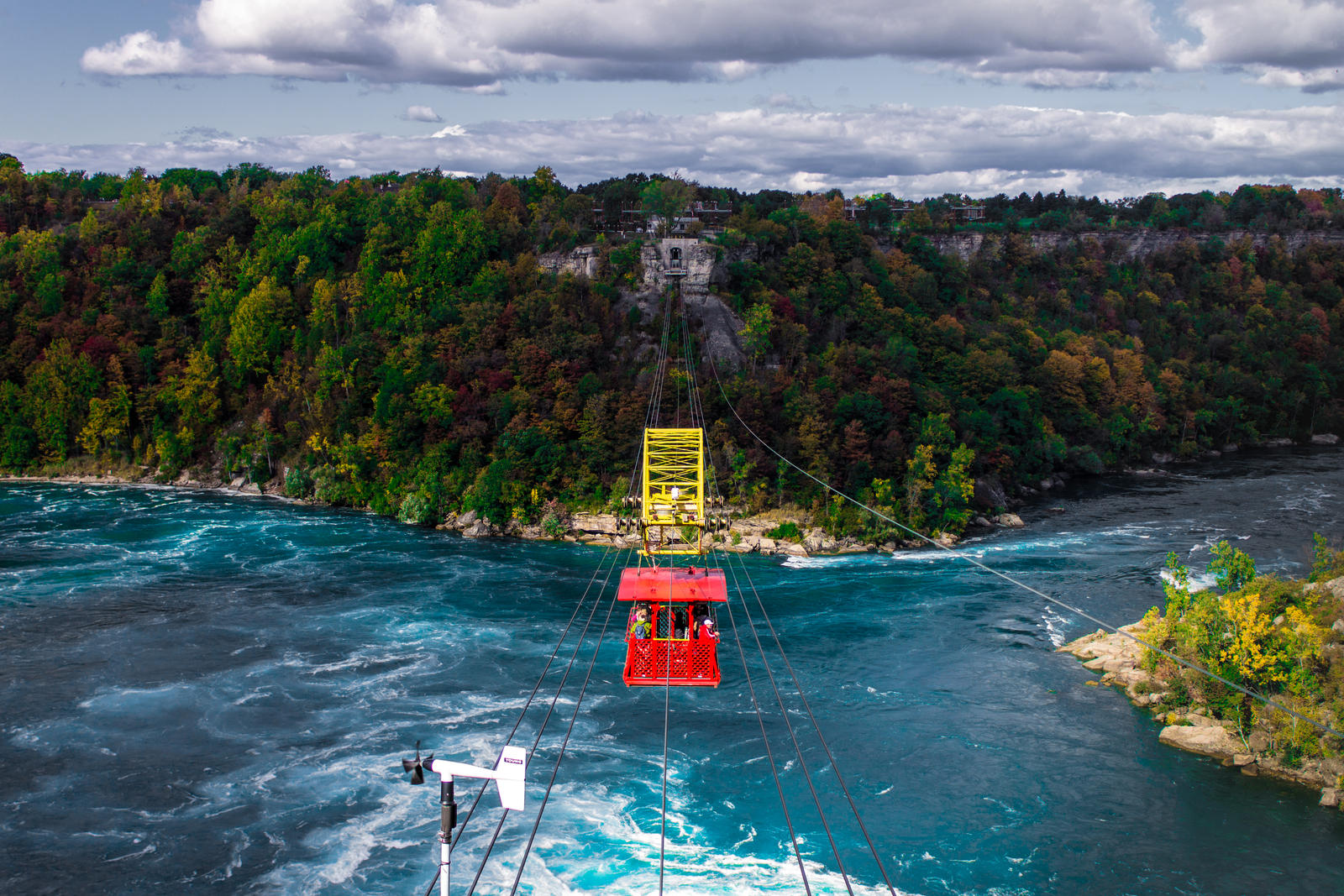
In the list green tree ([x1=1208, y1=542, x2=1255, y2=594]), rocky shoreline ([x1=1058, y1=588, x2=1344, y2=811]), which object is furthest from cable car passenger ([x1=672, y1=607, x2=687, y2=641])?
green tree ([x1=1208, y1=542, x2=1255, y2=594])

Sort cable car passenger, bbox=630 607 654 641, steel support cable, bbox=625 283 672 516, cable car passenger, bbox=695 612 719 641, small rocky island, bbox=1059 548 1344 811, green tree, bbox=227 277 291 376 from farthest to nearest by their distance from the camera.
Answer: green tree, bbox=227 277 291 376, steel support cable, bbox=625 283 672 516, small rocky island, bbox=1059 548 1344 811, cable car passenger, bbox=630 607 654 641, cable car passenger, bbox=695 612 719 641

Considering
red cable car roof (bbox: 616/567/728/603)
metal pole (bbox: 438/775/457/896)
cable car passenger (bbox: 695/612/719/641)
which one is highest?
metal pole (bbox: 438/775/457/896)

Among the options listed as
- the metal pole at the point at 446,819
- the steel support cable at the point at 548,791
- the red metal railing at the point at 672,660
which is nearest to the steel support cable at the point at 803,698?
the red metal railing at the point at 672,660

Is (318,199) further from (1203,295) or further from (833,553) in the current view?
→ (1203,295)

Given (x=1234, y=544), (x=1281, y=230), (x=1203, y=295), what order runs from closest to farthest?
(x=1234, y=544), (x=1203, y=295), (x=1281, y=230)

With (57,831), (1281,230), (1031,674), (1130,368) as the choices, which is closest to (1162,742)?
(1031,674)

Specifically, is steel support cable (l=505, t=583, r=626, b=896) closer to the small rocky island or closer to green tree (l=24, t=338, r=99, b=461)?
the small rocky island

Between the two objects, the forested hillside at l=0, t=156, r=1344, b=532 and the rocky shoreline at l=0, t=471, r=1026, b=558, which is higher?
the forested hillside at l=0, t=156, r=1344, b=532
